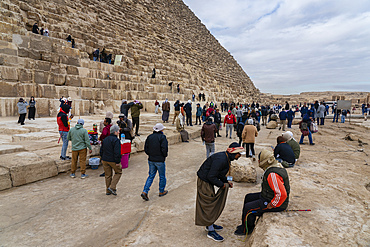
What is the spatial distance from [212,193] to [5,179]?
12.2ft

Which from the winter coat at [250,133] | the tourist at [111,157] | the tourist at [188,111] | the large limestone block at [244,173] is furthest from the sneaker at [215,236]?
the tourist at [188,111]

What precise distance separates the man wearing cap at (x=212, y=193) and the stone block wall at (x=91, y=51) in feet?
33.7

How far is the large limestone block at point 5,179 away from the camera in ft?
12.1

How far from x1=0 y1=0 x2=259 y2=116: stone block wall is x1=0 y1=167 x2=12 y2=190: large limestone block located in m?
7.05

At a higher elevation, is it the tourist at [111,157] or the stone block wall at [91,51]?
the stone block wall at [91,51]

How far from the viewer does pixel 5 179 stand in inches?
147

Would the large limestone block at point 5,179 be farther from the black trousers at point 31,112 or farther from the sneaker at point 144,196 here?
the black trousers at point 31,112

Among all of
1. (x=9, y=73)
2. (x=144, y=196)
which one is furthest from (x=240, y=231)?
(x=9, y=73)

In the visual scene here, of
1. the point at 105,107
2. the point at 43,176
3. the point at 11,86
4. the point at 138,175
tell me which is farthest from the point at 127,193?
the point at 105,107

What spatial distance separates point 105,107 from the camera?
13.2 m

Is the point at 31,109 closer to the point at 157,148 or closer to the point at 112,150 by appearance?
the point at 112,150

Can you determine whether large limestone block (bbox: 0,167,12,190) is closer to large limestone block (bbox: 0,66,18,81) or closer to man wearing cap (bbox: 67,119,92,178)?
man wearing cap (bbox: 67,119,92,178)

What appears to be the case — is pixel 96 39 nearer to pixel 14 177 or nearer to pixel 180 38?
pixel 14 177

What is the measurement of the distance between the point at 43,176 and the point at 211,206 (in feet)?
12.1
